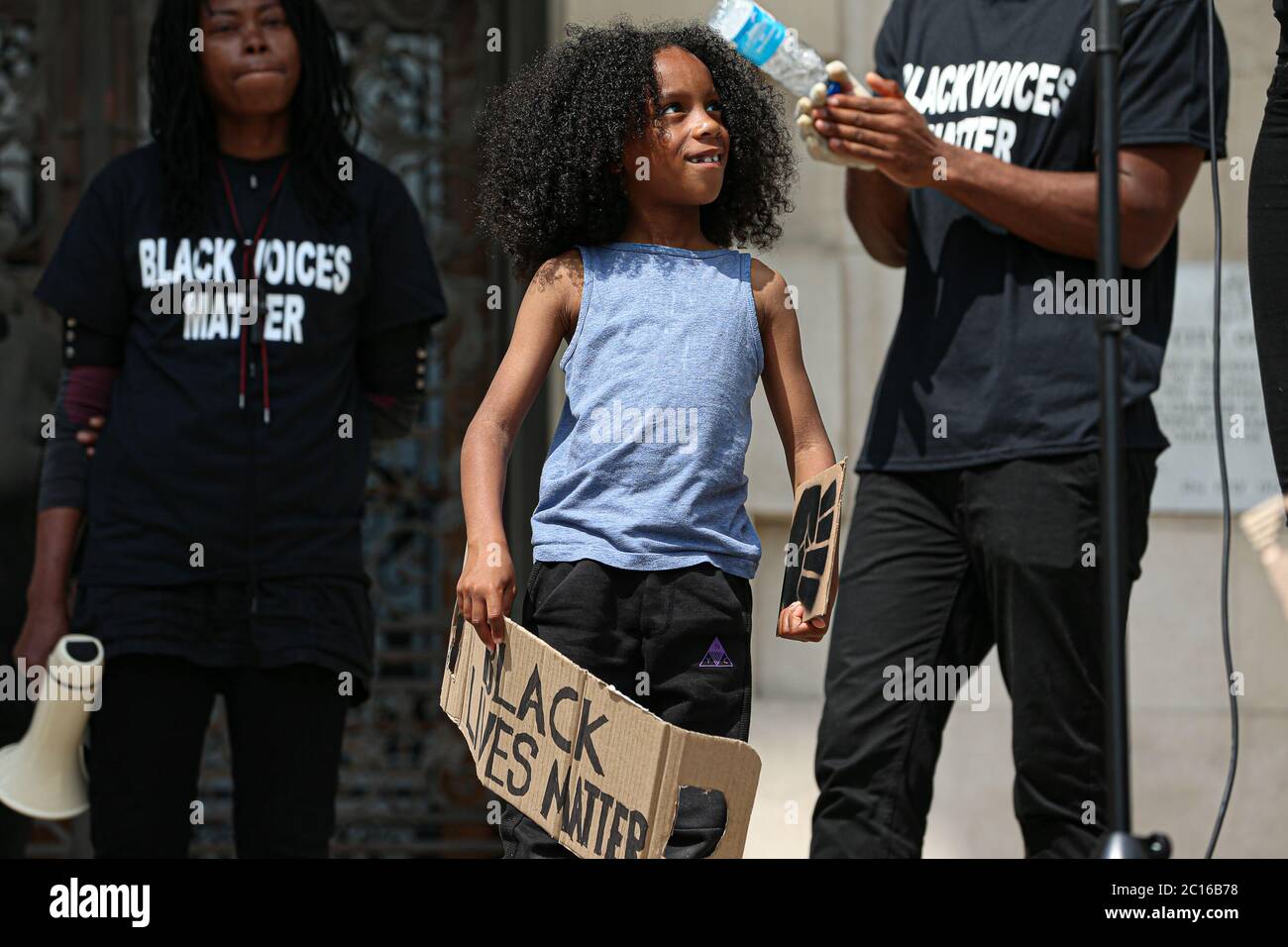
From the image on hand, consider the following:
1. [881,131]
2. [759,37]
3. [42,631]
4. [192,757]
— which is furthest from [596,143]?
[42,631]

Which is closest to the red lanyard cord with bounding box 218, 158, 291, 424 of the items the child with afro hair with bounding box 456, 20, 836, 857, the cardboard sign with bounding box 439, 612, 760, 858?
the child with afro hair with bounding box 456, 20, 836, 857

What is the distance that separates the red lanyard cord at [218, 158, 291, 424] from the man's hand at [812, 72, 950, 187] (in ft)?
4.01

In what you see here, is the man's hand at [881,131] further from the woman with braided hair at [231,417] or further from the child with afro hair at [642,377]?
the woman with braided hair at [231,417]

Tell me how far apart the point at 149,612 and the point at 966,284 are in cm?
167

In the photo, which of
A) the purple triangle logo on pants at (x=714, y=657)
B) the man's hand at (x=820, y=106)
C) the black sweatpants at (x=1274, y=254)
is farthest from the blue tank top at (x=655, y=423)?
the black sweatpants at (x=1274, y=254)

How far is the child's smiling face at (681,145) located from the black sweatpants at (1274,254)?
89 cm

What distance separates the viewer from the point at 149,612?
374cm

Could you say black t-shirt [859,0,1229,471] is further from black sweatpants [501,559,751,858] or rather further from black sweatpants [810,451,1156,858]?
black sweatpants [501,559,751,858]

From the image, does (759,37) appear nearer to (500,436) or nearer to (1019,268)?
(1019,268)

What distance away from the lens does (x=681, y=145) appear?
→ 10.6 feet

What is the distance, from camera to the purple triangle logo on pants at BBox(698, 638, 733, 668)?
3.06 m

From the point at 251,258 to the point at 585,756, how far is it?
152cm

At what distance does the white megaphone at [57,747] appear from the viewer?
3701mm
